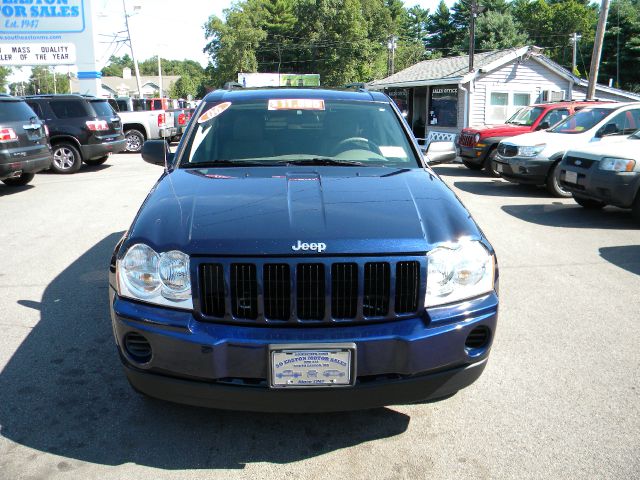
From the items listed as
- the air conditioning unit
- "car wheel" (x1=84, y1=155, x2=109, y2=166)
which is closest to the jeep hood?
"car wheel" (x1=84, y1=155, x2=109, y2=166)

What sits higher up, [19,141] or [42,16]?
[42,16]

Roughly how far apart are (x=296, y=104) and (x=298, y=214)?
1.70 metres

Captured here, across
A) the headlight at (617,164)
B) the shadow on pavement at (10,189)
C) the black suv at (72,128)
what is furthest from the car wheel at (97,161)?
the headlight at (617,164)

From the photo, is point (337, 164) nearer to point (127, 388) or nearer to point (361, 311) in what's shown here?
point (361, 311)

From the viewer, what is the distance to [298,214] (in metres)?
2.82

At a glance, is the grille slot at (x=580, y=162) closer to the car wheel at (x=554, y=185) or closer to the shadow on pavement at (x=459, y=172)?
the car wheel at (x=554, y=185)

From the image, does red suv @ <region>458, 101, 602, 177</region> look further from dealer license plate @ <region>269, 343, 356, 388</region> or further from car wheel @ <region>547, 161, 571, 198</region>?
dealer license plate @ <region>269, 343, 356, 388</region>

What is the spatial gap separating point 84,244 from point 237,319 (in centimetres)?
524

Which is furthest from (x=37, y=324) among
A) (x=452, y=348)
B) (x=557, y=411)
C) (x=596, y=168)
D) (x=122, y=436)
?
(x=596, y=168)

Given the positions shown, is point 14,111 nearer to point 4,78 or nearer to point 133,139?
point 133,139

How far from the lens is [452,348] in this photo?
261 centimetres

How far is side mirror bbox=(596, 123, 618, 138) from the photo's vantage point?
1102 cm

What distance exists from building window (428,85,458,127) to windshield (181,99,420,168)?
20999 mm

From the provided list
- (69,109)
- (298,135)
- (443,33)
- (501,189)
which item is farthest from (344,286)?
(443,33)
